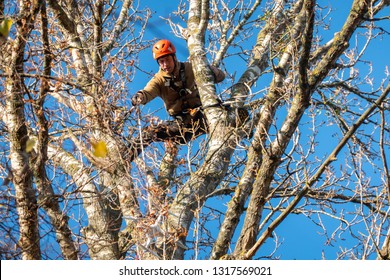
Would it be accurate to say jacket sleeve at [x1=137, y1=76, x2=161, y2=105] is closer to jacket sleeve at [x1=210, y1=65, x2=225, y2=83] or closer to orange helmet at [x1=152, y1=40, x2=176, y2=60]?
orange helmet at [x1=152, y1=40, x2=176, y2=60]

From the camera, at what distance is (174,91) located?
30.1 ft

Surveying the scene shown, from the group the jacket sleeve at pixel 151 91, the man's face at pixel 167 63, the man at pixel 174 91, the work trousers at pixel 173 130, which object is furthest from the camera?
the man's face at pixel 167 63

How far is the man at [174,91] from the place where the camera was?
8820 mm

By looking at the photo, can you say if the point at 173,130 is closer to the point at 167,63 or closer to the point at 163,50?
the point at 167,63

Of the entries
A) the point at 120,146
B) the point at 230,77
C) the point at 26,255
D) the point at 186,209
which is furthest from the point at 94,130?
the point at 230,77

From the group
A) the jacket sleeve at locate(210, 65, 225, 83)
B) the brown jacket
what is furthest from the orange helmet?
the jacket sleeve at locate(210, 65, 225, 83)

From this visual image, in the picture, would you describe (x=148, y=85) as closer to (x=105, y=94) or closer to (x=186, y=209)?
(x=105, y=94)

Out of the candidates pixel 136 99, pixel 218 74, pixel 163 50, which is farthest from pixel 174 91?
pixel 136 99

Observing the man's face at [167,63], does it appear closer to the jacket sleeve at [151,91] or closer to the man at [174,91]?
the man at [174,91]

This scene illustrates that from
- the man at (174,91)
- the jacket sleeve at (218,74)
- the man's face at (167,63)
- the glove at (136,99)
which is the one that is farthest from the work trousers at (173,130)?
the man's face at (167,63)

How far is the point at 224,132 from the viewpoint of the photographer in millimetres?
7938

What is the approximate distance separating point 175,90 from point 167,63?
39 cm

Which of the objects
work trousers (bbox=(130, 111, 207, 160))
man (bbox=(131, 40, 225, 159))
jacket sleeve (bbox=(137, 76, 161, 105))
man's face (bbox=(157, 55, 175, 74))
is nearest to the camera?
work trousers (bbox=(130, 111, 207, 160))

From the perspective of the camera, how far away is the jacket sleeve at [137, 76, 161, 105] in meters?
8.70
